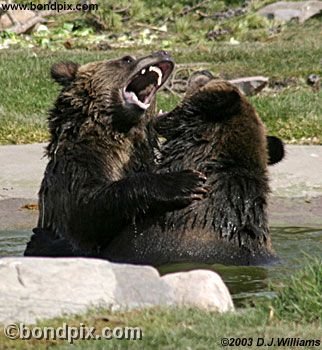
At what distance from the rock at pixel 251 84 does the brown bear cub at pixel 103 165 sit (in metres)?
7.21

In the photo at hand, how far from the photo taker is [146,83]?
826 centimetres

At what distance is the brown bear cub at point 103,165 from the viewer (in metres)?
7.24

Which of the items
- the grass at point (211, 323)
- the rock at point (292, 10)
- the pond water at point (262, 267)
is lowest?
the pond water at point (262, 267)

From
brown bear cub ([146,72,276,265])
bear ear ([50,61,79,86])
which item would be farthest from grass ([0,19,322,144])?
brown bear cub ([146,72,276,265])

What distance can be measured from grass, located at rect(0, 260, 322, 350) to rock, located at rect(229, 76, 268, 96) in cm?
953

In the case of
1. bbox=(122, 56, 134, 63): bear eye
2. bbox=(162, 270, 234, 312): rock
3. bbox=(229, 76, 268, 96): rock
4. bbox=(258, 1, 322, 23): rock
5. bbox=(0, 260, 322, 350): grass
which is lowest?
bbox=(0, 260, 322, 350): grass

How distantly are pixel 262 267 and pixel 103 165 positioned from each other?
112 centimetres

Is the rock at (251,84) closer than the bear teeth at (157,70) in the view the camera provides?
No

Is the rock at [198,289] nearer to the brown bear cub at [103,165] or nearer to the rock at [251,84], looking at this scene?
the brown bear cub at [103,165]

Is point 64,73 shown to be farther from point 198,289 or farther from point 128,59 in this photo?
point 198,289

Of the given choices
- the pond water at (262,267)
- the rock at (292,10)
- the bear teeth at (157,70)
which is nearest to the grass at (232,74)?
the rock at (292,10)

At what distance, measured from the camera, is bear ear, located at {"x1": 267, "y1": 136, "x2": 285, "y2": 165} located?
7992 mm

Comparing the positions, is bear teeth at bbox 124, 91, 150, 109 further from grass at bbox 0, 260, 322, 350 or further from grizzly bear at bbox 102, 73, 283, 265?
grass at bbox 0, 260, 322, 350

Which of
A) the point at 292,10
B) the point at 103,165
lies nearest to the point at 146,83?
the point at 103,165
